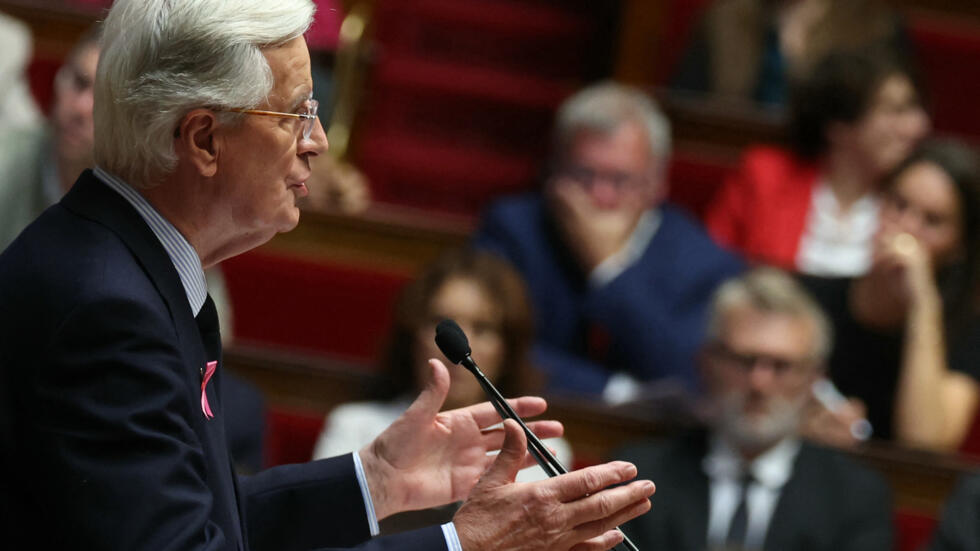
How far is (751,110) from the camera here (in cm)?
204

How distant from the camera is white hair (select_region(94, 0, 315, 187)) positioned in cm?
64

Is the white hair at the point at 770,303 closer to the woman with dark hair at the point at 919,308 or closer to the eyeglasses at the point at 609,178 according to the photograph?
the woman with dark hair at the point at 919,308

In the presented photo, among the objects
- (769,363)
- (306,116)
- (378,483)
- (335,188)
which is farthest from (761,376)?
(306,116)

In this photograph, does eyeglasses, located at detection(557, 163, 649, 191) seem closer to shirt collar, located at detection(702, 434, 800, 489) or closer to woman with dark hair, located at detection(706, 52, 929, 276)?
woman with dark hair, located at detection(706, 52, 929, 276)

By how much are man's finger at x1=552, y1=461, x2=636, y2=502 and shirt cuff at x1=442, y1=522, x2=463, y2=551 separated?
0.05 meters

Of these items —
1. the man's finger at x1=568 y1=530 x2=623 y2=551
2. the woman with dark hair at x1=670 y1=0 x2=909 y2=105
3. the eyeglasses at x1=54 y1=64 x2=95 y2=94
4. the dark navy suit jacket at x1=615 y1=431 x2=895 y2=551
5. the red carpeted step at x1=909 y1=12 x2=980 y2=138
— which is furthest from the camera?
the red carpeted step at x1=909 y1=12 x2=980 y2=138

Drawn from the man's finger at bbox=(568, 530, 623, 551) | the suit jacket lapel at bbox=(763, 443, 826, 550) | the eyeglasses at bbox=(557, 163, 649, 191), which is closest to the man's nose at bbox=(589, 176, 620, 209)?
the eyeglasses at bbox=(557, 163, 649, 191)

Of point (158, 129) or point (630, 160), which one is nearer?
point (158, 129)

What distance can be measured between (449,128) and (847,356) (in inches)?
33.3

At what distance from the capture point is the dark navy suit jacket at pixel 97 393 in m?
0.58

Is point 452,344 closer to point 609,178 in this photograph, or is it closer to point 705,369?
point 705,369

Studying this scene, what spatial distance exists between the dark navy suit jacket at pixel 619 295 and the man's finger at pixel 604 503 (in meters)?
1.00

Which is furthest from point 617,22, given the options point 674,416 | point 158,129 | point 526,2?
point 158,129

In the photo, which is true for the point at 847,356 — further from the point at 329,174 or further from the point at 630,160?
the point at 329,174
